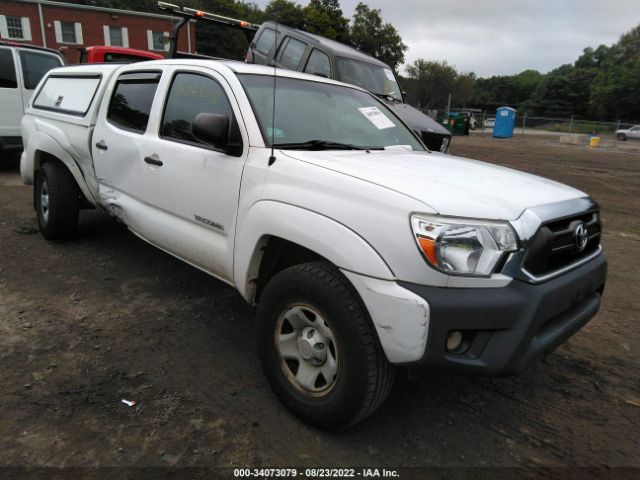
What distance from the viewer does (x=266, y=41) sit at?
28.1 feet

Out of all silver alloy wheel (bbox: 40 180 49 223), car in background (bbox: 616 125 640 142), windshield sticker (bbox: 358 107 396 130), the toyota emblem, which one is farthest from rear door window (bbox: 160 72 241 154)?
car in background (bbox: 616 125 640 142)

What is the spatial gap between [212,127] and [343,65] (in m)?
5.50

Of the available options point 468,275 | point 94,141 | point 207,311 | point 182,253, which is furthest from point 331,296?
point 94,141

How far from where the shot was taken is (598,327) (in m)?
3.53

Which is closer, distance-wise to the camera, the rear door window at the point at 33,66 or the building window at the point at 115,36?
the rear door window at the point at 33,66

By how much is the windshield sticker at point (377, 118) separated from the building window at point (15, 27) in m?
40.2

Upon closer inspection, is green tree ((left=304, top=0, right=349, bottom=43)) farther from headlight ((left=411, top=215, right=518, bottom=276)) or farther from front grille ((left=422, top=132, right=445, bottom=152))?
headlight ((left=411, top=215, right=518, bottom=276))

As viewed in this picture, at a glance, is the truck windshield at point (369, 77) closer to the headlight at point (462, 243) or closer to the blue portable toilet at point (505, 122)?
the headlight at point (462, 243)

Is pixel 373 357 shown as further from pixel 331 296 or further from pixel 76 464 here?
pixel 76 464

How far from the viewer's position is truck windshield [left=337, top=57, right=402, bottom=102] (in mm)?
7516

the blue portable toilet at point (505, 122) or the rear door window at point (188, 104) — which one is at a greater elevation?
the blue portable toilet at point (505, 122)

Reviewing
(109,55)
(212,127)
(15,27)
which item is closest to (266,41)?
(109,55)

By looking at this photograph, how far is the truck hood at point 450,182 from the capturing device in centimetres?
198

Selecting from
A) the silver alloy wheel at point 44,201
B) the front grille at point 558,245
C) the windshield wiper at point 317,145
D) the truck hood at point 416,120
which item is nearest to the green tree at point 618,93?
the truck hood at point 416,120
